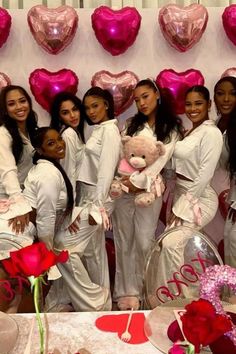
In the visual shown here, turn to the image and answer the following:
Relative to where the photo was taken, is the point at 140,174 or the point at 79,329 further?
the point at 140,174

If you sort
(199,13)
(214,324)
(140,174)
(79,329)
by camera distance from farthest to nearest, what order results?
(199,13) < (140,174) < (79,329) < (214,324)

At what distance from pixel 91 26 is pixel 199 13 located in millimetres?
643

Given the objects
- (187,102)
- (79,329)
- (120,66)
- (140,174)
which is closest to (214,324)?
(79,329)

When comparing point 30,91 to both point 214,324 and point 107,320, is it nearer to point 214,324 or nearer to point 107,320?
point 107,320

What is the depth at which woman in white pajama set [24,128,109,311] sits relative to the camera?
105 inches

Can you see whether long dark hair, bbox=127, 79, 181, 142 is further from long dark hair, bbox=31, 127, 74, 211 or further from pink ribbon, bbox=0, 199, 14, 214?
pink ribbon, bbox=0, 199, 14, 214

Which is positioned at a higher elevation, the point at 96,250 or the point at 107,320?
the point at 107,320

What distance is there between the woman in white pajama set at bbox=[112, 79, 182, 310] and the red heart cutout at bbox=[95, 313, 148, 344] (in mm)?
1345

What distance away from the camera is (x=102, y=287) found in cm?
299

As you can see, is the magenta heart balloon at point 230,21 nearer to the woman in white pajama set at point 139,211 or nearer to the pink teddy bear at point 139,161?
the woman in white pajama set at point 139,211

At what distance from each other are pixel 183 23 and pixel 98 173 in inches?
39.7

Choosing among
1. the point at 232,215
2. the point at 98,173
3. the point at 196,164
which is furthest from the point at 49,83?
A: the point at 232,215

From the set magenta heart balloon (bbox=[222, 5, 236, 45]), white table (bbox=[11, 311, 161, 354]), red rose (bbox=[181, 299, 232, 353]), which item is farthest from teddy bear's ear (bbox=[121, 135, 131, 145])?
red rose (bbox=[181, 299, 232, 353])

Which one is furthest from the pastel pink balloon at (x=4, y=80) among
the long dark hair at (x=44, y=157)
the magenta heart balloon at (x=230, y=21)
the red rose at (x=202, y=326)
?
the red rose at (x=202, y=326)
